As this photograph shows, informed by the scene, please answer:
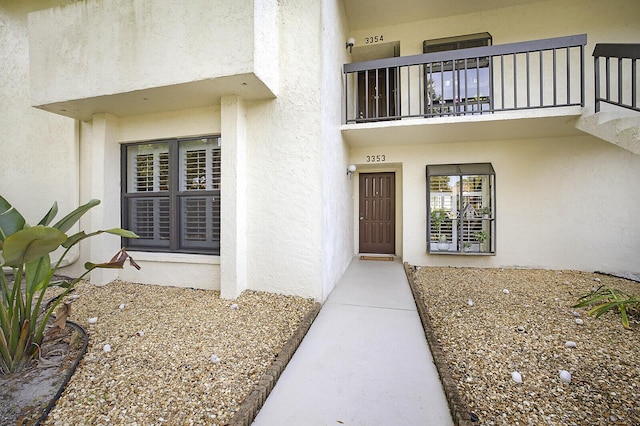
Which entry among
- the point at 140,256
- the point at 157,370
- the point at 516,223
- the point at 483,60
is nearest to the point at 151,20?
the point at 140,256

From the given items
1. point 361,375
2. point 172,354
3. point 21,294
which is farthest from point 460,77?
point 21,294

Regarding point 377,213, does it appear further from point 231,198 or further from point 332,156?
point 231,198

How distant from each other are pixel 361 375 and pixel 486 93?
666 cm

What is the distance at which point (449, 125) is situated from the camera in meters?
5.04

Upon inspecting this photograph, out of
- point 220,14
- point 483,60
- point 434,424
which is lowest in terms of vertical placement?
point 434,424

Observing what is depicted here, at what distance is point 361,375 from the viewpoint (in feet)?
7.86

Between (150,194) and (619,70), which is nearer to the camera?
(619,70)

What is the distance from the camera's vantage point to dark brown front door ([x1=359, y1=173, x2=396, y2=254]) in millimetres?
7238

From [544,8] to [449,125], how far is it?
164 inches

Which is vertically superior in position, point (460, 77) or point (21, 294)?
point (460, 77)

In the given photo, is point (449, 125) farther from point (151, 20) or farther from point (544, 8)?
point (151, 20)

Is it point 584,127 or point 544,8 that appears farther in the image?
point 544,8

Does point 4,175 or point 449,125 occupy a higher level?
point 449,125

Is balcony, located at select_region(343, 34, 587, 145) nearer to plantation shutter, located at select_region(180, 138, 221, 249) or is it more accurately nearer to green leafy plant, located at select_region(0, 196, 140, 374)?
plantation shutter, located at select_region(180, 138, 221, 249)
